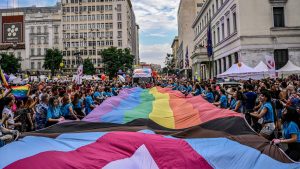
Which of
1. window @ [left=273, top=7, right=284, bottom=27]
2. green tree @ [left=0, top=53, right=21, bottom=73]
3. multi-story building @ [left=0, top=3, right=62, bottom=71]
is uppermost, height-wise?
multi-story building @ [left=0, top=3, right=62, bottom=71]

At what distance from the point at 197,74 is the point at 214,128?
47461 mm

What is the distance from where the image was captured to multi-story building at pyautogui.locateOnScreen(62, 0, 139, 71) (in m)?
95.9

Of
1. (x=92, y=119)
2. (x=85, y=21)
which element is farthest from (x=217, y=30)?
(x=85, y=21)

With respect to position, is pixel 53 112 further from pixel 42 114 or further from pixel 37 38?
pixel 37 38

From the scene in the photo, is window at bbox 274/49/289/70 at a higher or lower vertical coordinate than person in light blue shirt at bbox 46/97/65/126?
higher

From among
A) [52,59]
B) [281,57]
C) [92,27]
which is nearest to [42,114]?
[281,57]

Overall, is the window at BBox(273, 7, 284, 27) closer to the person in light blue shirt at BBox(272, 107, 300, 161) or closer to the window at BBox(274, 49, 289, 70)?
the window at BBox(274, 49, 289, 70)

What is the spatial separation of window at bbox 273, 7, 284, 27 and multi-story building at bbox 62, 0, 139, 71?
6496 centimetres

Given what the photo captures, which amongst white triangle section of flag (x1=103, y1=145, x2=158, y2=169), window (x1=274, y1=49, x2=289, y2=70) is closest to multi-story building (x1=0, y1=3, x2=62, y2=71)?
window (x1=274, y1=49, x2=289, y2=70)

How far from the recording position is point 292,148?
19.5ft

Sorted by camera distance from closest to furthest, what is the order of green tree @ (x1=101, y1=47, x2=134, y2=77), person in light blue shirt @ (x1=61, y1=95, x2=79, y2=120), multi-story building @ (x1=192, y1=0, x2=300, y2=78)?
person in light blue shirt @ (x1=61, y1=95, x2=79, y2=120)
multi-story building @ (x1=192, y1=0, x2=300, y2=78)
green tree @ (x1=101, y1=47, x2=134, y2=77)

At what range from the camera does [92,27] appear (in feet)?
319

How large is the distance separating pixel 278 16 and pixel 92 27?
71475 mm

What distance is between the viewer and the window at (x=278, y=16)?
34.0m
